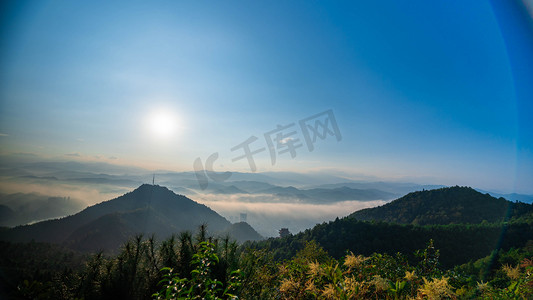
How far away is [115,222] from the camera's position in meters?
102

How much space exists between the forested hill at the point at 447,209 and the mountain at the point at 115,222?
228 ft

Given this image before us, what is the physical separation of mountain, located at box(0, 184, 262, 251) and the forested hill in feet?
228

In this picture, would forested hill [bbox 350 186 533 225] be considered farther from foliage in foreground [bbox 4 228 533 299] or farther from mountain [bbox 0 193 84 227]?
mountain [bbox 0 193 84 227]

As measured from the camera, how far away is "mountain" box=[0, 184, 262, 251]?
89.1 meters

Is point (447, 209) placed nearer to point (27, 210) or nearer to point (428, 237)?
point (428, 237)

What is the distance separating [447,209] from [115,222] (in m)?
132

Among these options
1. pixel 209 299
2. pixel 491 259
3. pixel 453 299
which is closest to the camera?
pixel 209 299

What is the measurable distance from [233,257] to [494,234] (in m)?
76.0

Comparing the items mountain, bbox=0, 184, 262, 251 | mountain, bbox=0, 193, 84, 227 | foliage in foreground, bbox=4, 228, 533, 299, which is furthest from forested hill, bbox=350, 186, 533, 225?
mountain, bbox=0, 193, 84, 227

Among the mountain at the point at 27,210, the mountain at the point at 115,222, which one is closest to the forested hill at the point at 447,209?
the mountain at the point at 115,222

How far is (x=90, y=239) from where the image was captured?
297ft

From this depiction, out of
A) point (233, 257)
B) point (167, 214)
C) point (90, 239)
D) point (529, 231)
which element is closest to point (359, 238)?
point (529, 231)

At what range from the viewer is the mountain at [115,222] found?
3506 inches

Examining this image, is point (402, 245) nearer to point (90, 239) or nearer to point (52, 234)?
point (90, 239)
